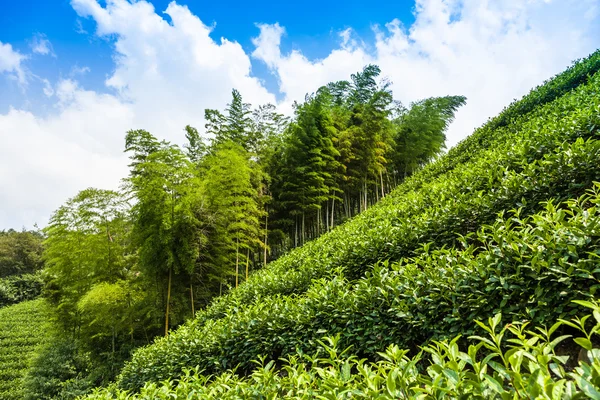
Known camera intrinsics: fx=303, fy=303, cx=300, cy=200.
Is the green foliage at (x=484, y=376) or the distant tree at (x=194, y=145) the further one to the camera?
the distant tree at (x=194, y=145)

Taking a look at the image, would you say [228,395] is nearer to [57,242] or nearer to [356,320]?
[356,320]

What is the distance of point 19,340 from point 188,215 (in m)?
16.8

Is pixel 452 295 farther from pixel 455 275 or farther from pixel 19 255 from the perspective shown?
pixel 19 255

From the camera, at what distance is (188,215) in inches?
310

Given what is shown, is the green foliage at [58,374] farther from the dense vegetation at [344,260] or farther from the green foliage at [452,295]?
the green foliage at [452,295]

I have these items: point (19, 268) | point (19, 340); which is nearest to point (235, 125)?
point (19, 340)

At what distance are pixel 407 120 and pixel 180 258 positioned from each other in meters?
13.6

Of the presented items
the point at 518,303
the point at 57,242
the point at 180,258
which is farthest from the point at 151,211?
the point at 518,303

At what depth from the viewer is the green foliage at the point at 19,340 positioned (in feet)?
37.3

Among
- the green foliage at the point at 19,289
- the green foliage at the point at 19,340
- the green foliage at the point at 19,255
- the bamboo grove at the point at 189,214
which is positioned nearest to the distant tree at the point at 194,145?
the bamboo grove at the point at 189,214

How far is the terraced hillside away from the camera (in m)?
1.60

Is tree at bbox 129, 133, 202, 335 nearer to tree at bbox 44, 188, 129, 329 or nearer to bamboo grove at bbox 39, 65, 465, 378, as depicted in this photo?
bamboo grove at bbox 39, 65, 465, 378

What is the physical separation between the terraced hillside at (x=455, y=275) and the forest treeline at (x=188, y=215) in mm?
4026

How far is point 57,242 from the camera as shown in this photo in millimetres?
9844
